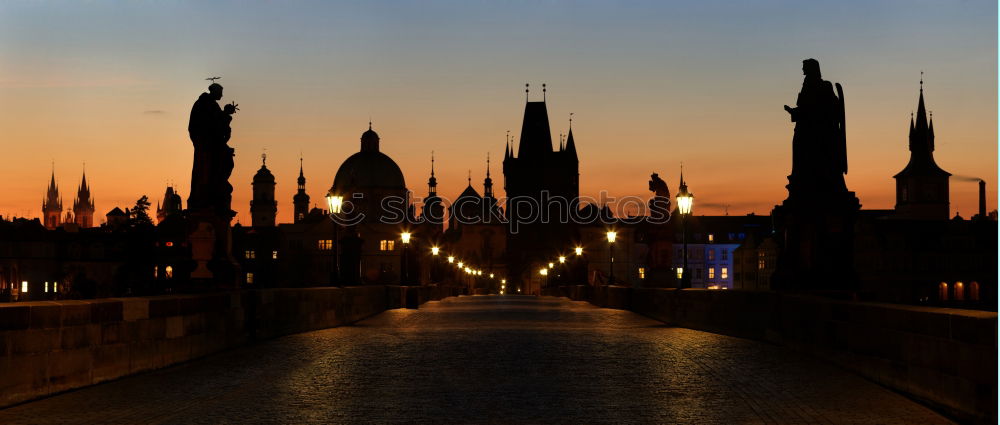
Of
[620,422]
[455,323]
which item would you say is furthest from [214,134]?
[620,422]

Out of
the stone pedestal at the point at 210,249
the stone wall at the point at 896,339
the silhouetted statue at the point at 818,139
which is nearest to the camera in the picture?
the stone wall at the point at 896,339

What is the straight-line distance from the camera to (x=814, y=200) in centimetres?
2353

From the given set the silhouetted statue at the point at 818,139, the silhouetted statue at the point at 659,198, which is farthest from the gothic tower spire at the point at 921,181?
the silhouetted statue at the point at 818,139

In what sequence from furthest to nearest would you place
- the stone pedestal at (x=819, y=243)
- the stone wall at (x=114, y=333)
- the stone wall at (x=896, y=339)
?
the stone pedestal at (x=819, y=243)
the stone wall at (x=114, y=333)
the stone wall at (x=896, y=339)

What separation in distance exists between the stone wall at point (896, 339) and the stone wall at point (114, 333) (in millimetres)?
9653

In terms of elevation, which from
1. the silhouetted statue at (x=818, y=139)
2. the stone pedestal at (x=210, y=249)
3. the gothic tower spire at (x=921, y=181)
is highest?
the gothic tower spire at (x=921, y=181)

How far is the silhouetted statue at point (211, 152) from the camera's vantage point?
2750cm

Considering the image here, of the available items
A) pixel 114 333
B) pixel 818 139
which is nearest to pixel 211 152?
pixel 114 333

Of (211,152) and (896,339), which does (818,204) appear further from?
(211,152)

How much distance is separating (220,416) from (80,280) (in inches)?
2008

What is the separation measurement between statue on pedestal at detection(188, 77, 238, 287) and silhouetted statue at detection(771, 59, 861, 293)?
13.5m

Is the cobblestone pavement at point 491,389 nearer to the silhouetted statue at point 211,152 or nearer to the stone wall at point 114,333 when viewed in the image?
the stone wall at point 114,333

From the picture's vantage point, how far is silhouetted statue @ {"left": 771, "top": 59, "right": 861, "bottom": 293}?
23234mm

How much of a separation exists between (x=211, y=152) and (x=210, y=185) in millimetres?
830
